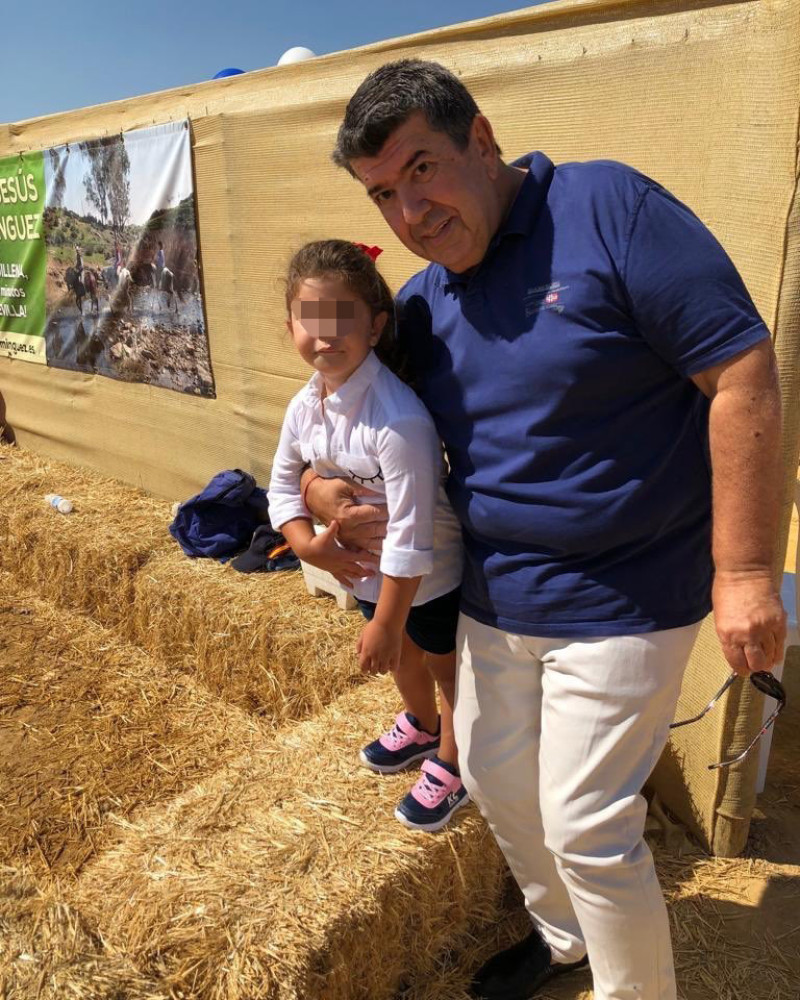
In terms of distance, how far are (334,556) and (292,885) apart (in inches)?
29.4

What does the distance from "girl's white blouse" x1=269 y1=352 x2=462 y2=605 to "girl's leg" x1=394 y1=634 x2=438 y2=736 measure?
0.28 m

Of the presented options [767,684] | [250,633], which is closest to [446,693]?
[767,684]

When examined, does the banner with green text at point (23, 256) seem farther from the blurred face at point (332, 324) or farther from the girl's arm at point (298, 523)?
the blurred face at point (332, 324)

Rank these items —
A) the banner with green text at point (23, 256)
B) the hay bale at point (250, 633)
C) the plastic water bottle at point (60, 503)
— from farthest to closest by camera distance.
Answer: the banner with green text at point (23, 256) < the plastic water bottle at point (60, 503) < the hay bale at point (250, 633)

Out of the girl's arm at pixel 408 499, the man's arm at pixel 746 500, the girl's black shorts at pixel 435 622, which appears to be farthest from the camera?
the girl's black shorts at pixel 435 622

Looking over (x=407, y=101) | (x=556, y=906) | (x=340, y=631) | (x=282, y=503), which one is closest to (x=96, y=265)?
(x=340, y=631)

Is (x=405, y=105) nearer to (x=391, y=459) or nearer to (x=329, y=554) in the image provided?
(x=391, y=459)

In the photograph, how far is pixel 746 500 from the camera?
1.28 meters

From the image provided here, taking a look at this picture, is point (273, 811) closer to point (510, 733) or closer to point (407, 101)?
point (510, 733)

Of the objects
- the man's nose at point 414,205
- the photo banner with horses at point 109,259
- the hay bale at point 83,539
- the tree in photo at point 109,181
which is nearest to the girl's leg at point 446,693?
the man's nose at point 414,205

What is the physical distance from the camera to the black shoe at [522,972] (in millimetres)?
1991

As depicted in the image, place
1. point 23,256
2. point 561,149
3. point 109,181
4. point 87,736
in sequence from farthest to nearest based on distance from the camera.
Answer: point 23,256 → point 109,181 → point 87,736 → point 561,149

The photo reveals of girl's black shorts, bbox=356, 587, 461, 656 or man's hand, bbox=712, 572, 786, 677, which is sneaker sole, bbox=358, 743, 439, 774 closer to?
girl's black shorts, bbox=356, 587, 461, 656

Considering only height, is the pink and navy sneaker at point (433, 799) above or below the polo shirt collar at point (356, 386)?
below
